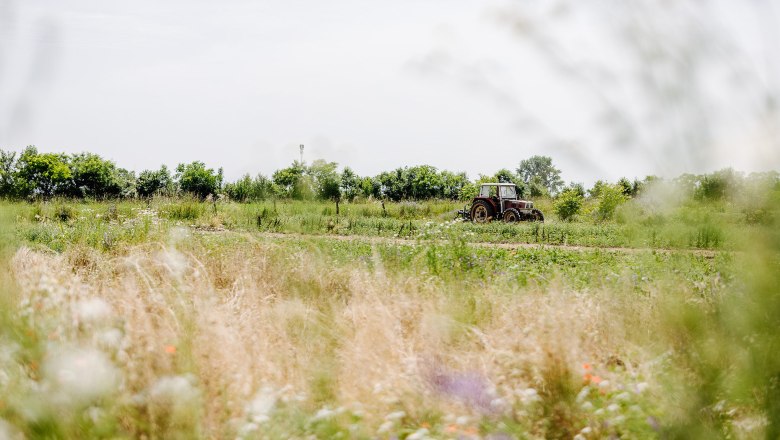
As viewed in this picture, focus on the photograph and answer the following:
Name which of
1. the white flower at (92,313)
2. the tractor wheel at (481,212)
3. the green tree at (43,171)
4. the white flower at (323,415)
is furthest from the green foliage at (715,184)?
the green tree at (43,171)

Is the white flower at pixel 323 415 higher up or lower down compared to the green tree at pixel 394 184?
lower down

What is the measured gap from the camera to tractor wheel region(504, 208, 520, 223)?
18.1 meters

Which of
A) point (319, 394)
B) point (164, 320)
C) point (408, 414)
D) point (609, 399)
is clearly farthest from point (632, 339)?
point (164, 320)

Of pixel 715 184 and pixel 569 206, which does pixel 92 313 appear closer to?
pixel 715 184

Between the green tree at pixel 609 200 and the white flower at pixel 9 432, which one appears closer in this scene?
the white flower at pixel 9 432

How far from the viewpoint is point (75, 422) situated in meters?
2.07

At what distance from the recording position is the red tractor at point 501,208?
60.8ft

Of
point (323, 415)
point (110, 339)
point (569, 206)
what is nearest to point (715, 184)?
point (323, 415)

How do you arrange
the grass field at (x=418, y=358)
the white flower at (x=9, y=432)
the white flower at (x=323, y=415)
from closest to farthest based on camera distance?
1. the grass field at (x=418, y=358)
2. the white flower at (x=9, y=432)
3. the white flower at (x=323, y=415)

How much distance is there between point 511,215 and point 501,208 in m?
0.68

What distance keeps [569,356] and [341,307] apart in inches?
85.6

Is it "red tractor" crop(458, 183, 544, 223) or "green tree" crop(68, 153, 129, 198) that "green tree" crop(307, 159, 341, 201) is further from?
A: "green tree" crop(68, 153, 129, 198)

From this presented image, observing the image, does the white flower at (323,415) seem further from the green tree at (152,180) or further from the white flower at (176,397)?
the green tree at (152,180)

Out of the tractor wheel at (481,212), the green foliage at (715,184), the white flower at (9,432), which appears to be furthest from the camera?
the tractor wheel at (481,212)
